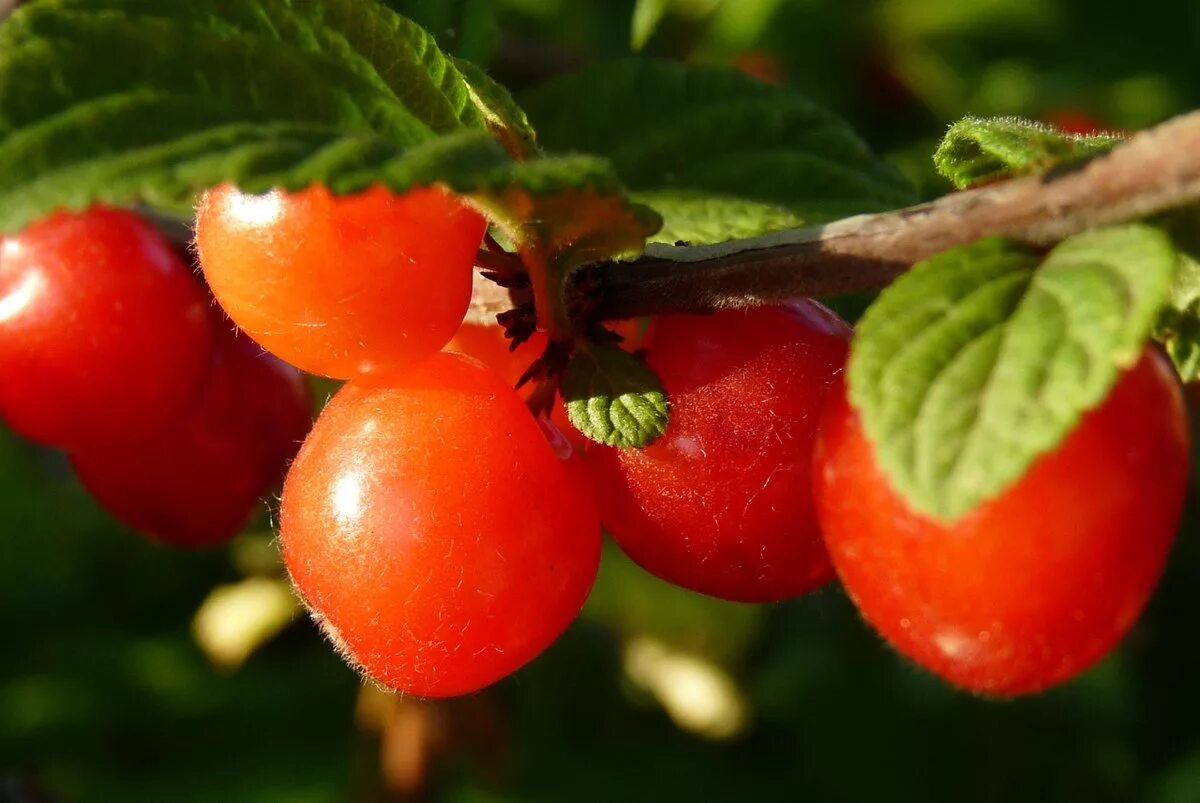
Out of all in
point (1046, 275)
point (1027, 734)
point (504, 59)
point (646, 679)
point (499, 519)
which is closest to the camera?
point (1046, 275)

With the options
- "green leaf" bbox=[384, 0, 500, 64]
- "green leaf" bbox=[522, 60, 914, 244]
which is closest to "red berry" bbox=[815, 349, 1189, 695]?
"green leaf" bbox=[522, 60, 914, 244]

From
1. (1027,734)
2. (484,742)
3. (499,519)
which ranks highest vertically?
(499,519)

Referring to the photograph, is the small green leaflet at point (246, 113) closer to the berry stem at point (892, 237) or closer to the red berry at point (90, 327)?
the berry stem at point (892, 237)

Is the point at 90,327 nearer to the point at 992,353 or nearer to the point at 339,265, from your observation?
the point at 339,265

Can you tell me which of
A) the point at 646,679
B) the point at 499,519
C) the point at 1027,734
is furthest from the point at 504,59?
the point at 1027,734

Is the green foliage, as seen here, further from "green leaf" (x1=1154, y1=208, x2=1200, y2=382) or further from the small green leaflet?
the small green leaflet

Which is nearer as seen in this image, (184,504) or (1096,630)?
(1096,630)

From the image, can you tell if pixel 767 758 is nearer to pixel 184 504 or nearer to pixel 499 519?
pixel 184 504
